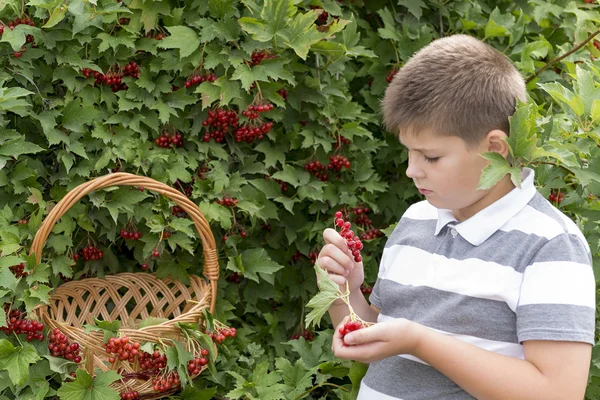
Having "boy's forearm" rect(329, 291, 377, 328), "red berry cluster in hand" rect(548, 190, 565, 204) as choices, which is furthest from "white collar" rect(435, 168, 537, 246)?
"red berry cluster in hand" rect(548, 190, 565, 204)

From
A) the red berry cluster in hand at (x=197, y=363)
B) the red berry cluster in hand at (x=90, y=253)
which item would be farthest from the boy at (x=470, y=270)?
the red berry cluster in hand at (x=90, y=253)

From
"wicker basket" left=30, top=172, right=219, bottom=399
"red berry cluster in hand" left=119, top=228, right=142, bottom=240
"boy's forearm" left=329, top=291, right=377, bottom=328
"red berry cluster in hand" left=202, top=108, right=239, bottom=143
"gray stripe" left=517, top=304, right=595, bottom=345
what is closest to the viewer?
"gray stripe" left=517, top=304, right=595, bottom=345

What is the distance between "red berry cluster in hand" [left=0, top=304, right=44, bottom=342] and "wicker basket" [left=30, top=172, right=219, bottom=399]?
3 centimetres

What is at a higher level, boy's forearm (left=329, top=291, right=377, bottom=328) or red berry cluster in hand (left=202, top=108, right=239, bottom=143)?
red berry cluster in hand (left=202, top=108, right=239, bottom=143)

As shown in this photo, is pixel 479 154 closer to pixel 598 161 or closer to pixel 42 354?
pixel 598 161

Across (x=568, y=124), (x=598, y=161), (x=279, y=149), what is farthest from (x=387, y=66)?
(x=598, y=161)

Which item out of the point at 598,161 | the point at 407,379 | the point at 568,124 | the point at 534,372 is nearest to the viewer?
the point at 534,372

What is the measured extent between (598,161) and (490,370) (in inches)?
30.0

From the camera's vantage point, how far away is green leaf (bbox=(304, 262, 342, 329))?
1632 mm

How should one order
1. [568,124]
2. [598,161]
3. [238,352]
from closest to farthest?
[598,161]
[568,124]
[238,352]

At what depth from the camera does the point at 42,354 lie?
2.17m

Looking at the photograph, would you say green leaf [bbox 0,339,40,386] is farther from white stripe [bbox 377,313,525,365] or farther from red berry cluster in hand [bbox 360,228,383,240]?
red berry cluster in hand [bbox 360,228,383,240]

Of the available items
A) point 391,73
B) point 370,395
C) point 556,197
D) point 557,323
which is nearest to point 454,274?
point 557,323

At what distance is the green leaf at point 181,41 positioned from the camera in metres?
2.49
